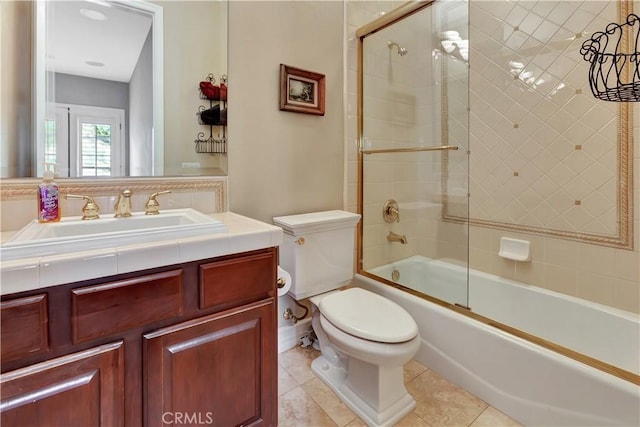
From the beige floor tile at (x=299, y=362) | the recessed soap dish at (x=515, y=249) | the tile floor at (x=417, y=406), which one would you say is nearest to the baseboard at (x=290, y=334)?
the beige floor tile at (x=299, y=362)

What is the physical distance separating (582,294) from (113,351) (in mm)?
2187

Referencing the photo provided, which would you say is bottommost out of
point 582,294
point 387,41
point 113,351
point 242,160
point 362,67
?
point 582,294

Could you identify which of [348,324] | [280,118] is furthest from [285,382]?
[280,118]

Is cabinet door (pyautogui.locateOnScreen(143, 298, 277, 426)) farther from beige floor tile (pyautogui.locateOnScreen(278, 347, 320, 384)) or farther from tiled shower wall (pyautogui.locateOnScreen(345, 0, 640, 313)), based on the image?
tiled shower wall (pyautogui.locateOnScreen(345, 0, 640, 313))

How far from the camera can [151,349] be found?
0.85 m

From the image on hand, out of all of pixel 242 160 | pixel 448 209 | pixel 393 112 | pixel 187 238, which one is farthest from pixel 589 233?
pixel 187 238

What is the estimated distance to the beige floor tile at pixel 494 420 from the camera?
4.18ft

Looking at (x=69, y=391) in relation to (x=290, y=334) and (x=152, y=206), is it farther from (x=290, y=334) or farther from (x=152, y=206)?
(x=290, y=334)

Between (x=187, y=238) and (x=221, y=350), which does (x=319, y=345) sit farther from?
(x=187, y=238)

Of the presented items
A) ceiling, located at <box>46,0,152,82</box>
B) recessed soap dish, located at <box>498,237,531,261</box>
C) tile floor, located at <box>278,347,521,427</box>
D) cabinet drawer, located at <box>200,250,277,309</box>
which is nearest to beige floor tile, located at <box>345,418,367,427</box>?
tile floor, located at <box>278,347,521,427</box>

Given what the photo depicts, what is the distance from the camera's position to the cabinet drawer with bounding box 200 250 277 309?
36.5 inches

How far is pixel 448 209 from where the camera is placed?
2023 mm

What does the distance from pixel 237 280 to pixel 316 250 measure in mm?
691

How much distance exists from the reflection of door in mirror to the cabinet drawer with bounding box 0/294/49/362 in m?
0.68
